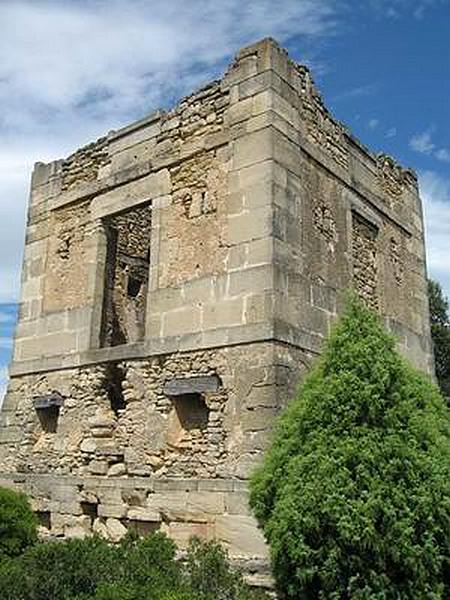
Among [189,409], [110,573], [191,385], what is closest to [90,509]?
[189,409]

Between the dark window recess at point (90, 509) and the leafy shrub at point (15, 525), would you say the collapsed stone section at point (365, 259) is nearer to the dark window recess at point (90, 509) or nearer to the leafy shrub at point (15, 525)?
the dark window recess at point (90, 509)

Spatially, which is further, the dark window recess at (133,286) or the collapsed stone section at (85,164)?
the dark window recess at (133,286)

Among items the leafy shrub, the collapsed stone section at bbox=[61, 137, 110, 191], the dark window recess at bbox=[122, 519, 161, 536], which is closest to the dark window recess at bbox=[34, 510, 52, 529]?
the leafy shrub

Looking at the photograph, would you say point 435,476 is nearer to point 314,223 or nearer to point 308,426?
point 308,426

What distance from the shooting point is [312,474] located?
5.53m

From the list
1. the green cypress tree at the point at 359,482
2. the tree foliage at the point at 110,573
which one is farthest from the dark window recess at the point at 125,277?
the green cypress tree at the point at 359,482

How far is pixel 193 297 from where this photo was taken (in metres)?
8.80

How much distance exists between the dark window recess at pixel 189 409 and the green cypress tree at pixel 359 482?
2.34 metres

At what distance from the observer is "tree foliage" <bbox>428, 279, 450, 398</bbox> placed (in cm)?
2014

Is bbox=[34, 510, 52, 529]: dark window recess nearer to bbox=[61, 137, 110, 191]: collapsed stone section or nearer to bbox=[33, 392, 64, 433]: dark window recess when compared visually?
bbox=[33, 392, 64, 433]: dark window recess

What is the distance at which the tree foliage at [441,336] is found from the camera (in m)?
20.1

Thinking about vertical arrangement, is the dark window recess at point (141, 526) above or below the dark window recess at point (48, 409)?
below

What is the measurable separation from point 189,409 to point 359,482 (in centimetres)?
363

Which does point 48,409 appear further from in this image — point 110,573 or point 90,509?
point 110,573
